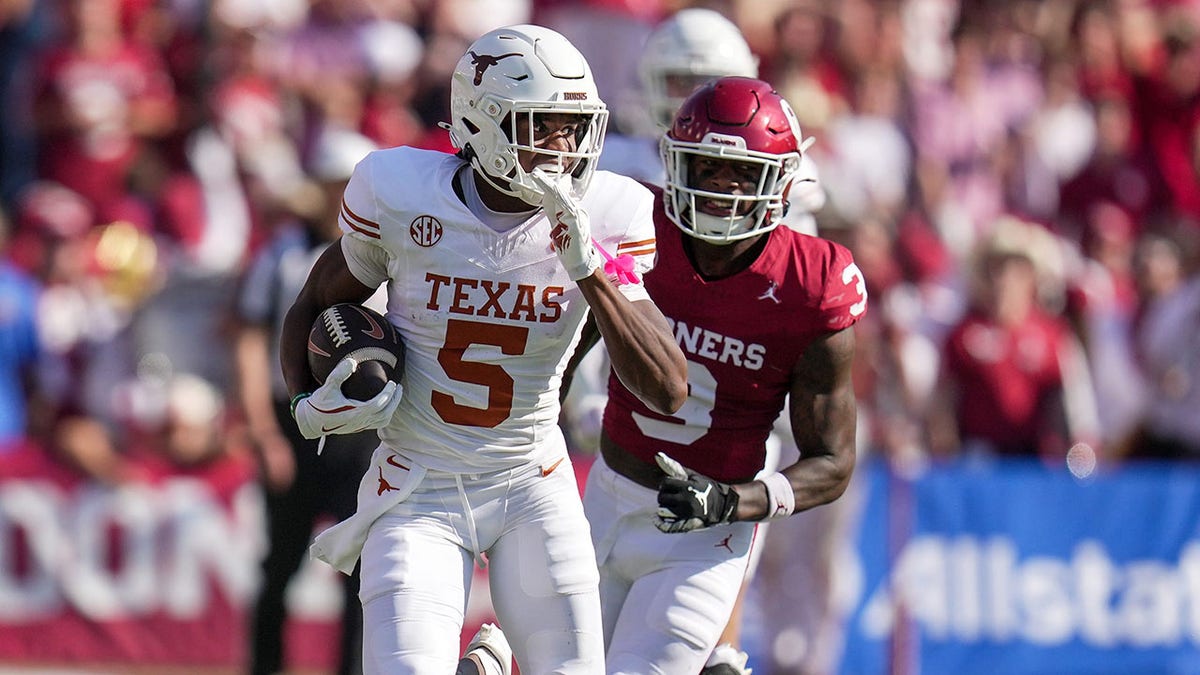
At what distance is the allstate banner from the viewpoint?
7.70 metres

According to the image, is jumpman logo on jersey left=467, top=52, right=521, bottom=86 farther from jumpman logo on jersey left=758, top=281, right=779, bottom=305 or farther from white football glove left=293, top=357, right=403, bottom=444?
jumpman logo on jersey left=758, top=281, right=779, bottom=305

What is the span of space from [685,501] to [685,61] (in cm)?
217

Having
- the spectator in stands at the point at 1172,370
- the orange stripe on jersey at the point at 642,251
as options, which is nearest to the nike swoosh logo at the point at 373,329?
the orange stripe on jersey at the point at 642,251

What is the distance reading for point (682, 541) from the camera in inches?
183

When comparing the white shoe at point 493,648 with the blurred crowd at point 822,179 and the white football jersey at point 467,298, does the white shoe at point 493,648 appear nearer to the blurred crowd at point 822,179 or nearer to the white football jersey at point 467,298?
the white football jersey at point 467,298

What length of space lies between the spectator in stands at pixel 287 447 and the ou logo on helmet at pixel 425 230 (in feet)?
7.48

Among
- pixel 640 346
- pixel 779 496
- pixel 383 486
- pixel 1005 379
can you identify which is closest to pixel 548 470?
pixel 383 486

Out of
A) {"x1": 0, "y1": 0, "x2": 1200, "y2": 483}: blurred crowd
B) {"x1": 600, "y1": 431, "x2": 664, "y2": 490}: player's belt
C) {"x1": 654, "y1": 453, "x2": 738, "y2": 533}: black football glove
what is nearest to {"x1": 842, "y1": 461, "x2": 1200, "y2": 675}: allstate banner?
{"x1": 0, "y1": 0, "x2": 1200, "y2": 483}: blurred crowd

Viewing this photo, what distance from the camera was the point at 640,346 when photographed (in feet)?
13.0

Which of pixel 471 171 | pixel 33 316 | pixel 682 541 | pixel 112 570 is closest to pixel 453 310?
pixel 471 171

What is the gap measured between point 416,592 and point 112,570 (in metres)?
3.84

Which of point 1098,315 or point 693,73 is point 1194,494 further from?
point 693,73

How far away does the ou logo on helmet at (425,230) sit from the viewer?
4.12 metres

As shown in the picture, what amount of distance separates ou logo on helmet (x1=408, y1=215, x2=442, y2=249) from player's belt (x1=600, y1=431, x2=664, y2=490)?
97 cm
